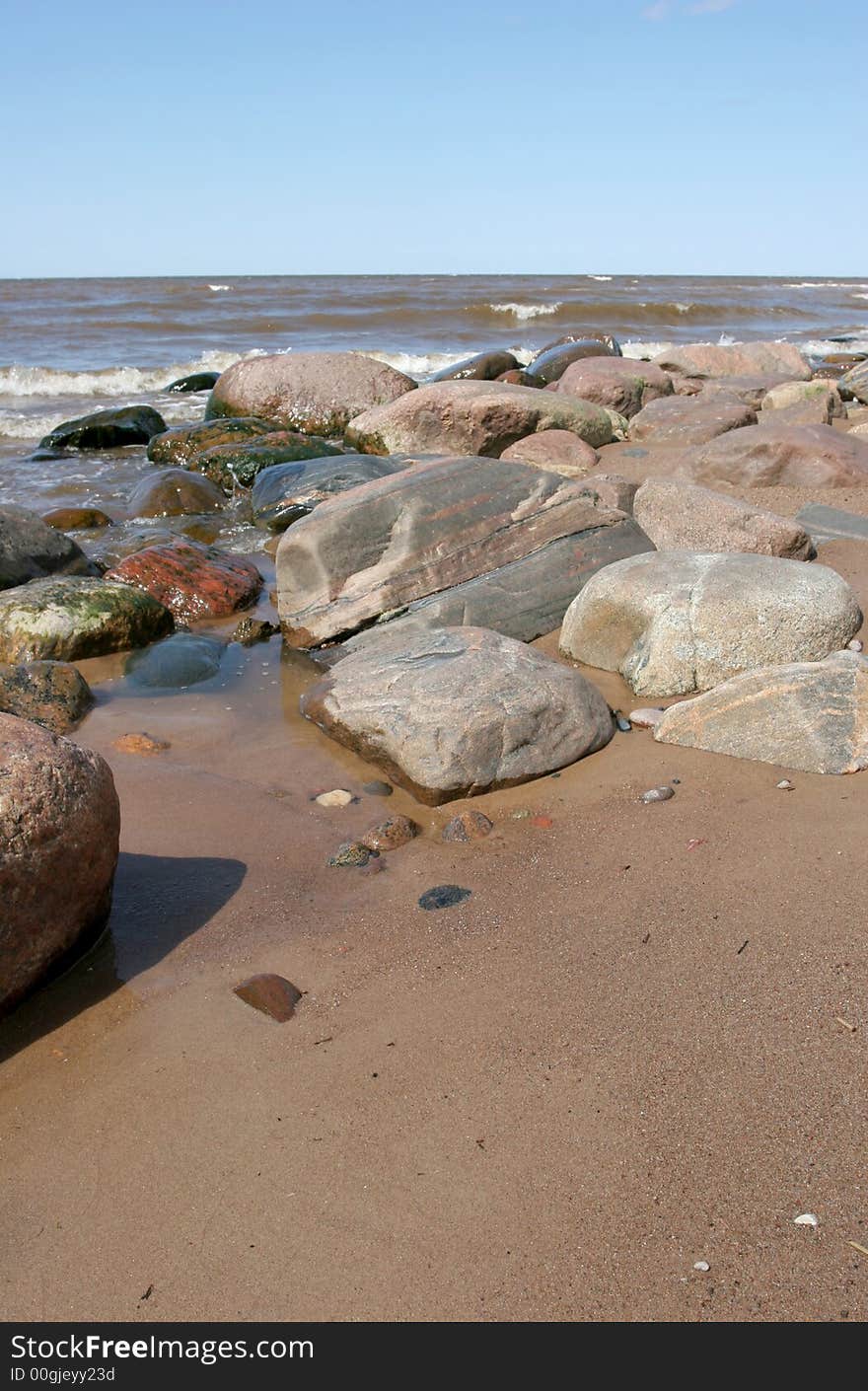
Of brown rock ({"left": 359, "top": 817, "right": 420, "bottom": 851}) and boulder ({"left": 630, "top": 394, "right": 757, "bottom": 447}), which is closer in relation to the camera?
brown rock ({"left": 359, "top": 817, "right": 420, "bottom": 851})

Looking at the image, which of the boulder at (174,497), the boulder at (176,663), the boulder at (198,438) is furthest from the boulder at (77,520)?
the boulder at (176,663)

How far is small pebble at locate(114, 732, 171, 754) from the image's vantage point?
4496 millimetres

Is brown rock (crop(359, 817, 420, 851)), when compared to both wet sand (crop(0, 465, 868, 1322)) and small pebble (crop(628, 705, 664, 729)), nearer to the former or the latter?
wet sand (crop(0, 465, 868, 1322))

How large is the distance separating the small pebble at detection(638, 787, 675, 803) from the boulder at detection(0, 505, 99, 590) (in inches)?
178

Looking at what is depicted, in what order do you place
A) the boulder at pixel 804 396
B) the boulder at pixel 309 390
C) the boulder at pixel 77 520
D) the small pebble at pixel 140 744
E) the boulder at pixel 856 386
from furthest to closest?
1. the boulder at pixel 856 386
2. the boulder at pixel 309 390
3. the boulder at pixel 804 396
4. the boulder at pixel 77 520
5. the small pebble at pixel 140 744

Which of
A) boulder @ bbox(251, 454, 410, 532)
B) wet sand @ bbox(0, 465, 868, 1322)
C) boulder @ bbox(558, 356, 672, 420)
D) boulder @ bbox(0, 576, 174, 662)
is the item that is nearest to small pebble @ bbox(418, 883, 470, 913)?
wet sand @ bbox(0, 465, 868, 1322)

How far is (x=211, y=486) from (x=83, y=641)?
3710 mm

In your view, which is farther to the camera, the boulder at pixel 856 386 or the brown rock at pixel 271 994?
the boulder at pixel 856 386

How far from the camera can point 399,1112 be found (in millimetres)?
2418

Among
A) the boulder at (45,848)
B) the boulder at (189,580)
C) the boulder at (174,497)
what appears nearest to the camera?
the boulder at (45,848)

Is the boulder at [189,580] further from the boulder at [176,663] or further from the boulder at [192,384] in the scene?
the boulder at [192,384]

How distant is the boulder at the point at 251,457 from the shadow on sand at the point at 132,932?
6336 millimetres

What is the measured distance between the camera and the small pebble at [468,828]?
3.65 meters

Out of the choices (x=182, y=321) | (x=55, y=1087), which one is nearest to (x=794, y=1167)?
(x=55, y=1087)
